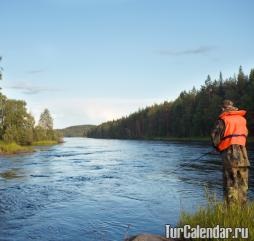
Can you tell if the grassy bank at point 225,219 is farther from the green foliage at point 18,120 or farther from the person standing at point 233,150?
the green foliage at point 18,120

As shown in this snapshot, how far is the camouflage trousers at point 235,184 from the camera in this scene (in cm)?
1089

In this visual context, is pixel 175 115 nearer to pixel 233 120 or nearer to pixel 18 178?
pixel 18 178

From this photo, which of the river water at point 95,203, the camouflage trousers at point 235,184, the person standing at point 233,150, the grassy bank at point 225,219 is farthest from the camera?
the river water at point 95,203

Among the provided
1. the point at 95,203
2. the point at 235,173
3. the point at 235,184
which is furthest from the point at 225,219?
the point at 95,203

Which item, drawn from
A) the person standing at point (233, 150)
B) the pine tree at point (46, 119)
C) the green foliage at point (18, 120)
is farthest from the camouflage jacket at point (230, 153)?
the pine tree at point (46, 119)

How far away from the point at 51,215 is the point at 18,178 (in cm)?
1322

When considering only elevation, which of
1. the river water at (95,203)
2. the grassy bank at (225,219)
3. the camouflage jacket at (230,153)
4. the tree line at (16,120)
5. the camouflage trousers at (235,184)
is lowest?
the river water at (95,203)

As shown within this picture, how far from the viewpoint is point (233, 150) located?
11.1 metres

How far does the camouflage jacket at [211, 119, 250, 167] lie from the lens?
1102 cm

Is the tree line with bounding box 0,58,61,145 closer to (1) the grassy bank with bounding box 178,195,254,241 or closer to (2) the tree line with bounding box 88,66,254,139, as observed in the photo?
(2) the tree line with bounding box 88,66,254,139

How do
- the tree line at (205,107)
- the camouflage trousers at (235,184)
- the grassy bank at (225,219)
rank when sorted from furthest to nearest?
the tree line at (205,107) < the camouflage trousers at (235,184) < the grassy bank at (225,219)

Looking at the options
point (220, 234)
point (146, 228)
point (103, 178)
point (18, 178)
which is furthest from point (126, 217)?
point (18, 178)

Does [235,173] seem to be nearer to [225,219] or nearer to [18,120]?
[225,219]

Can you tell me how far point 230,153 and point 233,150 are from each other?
0.12 m
